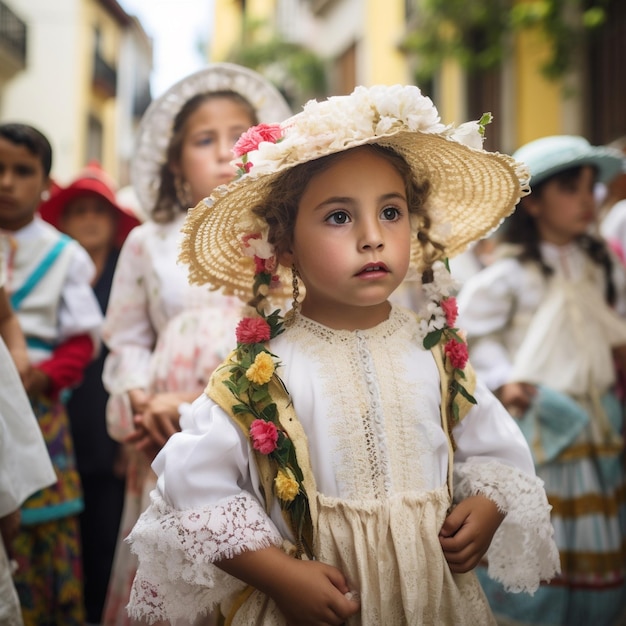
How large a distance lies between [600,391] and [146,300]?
2.01 m

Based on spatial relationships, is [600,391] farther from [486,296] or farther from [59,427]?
[59,427]

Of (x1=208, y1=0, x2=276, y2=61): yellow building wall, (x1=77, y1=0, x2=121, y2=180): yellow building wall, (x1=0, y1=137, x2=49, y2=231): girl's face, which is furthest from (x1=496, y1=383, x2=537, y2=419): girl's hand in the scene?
(x1=208, y1=0, x2=276, y2=61): yellow building wall

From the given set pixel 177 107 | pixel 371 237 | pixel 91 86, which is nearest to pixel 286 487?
pixel 371 237

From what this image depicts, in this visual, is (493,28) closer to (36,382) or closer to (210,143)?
(210,143)

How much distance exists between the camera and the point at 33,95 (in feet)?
47.6

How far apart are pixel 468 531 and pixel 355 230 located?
31.2 inches

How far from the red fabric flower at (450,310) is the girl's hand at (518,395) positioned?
4.40 feet

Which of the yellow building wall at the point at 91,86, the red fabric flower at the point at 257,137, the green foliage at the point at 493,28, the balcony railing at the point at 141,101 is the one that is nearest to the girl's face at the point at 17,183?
the red fabric flower at the point at 257,137

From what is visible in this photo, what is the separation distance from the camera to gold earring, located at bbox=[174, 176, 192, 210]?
2943mm

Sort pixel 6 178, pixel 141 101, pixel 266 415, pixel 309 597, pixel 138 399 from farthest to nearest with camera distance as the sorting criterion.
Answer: pixel 141 101 → pixel 6 178 → pixel 138 399 → pixel 266 415 → pixel 309 597

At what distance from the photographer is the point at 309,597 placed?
1.76 metres

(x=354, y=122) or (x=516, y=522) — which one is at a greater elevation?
(x=354, y=122)

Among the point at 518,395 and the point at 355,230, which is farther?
the point at 518,395

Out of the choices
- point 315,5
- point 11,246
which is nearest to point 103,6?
point 315,5
